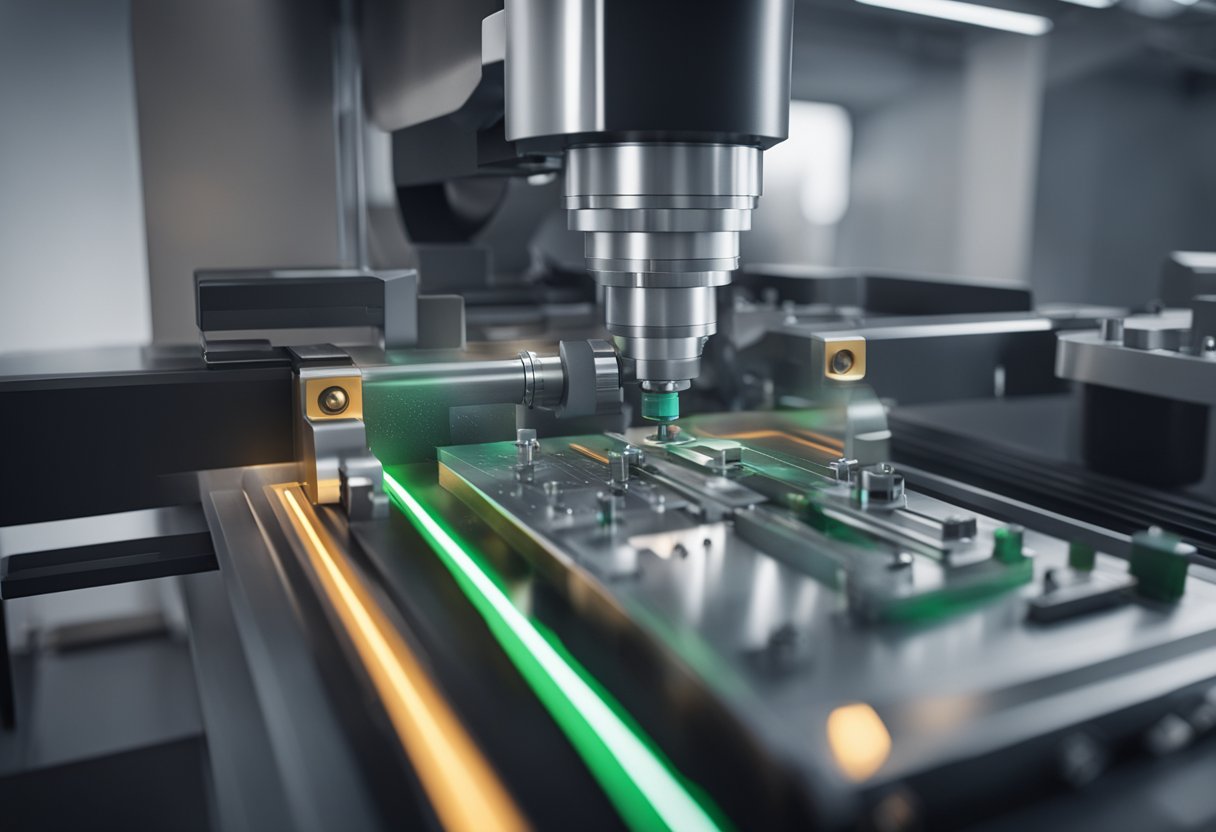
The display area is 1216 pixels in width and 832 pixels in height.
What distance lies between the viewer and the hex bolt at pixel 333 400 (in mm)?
746

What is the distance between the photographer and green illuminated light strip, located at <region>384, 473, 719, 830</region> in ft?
1.24

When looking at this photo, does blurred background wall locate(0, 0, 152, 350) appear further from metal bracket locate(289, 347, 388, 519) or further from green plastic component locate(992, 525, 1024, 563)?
green plastic component locate(992, 525, 1024, 563)

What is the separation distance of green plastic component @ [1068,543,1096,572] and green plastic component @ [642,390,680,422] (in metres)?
0.32

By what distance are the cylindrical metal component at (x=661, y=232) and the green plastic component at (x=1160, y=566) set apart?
32 cm

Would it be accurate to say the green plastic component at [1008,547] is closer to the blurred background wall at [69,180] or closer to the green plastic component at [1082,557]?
the green plastic component at [1082,557]

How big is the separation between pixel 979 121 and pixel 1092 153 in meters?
0.69

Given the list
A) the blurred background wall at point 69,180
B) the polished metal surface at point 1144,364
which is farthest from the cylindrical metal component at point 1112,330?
the blurred background wall at point 69,180

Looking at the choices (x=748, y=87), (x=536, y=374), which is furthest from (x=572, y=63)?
(x=536, y=374)

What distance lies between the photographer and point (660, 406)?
0.74m

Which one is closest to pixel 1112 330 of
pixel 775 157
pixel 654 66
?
pixel 654 66

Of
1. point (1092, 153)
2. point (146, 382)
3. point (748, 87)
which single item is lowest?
point (146, 382)

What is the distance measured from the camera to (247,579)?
595 millimetres

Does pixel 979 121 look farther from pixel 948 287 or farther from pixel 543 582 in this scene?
pixel 543 582

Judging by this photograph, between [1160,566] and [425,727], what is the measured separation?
0.38 m
